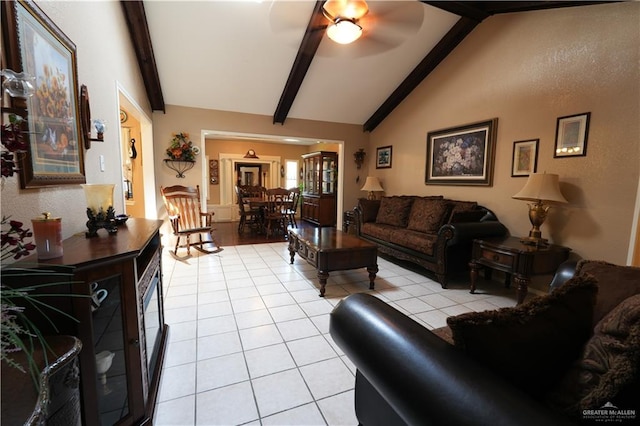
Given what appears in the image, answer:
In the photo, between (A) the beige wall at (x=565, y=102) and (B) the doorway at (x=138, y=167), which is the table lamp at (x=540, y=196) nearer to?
(A) the beige wall at (x=565, y=102)

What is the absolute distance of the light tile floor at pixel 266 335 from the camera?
148cm

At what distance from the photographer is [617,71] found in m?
2.38

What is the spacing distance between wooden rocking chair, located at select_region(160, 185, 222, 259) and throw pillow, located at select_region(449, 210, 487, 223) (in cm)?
359

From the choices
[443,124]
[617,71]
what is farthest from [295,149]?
[617,71]

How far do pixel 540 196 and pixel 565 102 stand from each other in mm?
1038

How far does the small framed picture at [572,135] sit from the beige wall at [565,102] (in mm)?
47

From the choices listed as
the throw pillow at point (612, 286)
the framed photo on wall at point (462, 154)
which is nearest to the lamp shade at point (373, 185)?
the framed photo on wall at point (462, 154)

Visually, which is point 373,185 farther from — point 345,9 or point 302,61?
point 345,9

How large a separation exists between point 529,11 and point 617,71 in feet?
4.04

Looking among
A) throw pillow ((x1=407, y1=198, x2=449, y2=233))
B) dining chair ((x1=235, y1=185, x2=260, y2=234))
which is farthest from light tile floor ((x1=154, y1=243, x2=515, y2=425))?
dining chair ((x1=235, y1=185, x2=260, y2=234))

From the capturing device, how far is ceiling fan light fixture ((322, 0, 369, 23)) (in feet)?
7.85

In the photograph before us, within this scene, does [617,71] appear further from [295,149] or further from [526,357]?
[295,149]

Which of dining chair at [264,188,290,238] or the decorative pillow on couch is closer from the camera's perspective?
the decorative pillow on couch

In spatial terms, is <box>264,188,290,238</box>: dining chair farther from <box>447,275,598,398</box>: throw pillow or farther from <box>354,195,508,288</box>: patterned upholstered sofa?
<box>447,275,598,398</box>: throw pillow
